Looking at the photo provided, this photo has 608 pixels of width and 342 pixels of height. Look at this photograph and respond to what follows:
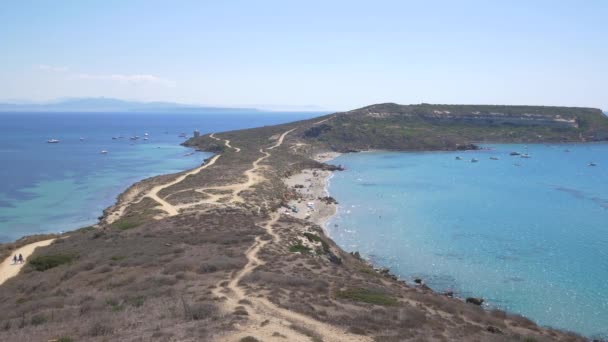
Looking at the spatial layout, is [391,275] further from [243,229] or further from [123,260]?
[123,260]

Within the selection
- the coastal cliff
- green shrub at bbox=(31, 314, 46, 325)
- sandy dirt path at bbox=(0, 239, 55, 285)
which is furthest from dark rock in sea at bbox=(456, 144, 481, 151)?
green shrub at bbox=(31, 314, 46, 325)

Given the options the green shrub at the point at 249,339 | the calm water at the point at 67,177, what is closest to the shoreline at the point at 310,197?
the calm water at the point at 67,177

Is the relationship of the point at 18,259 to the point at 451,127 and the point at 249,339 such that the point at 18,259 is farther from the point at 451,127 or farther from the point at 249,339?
the point at 451,127

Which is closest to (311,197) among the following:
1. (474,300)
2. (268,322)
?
(474,300)

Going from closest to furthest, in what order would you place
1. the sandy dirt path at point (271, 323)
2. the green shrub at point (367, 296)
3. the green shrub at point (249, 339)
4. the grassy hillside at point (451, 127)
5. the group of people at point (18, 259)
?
the green shrub at point (249, 339)
the sandy dirt path at point (271, 323)
the green shrub at point (367, 296)
the group of people at point (18, 259)
the grassy hillside at point (451, 127)

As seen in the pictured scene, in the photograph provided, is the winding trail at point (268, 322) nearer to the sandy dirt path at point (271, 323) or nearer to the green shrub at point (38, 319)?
the sandy dirt path at point (271, 323)

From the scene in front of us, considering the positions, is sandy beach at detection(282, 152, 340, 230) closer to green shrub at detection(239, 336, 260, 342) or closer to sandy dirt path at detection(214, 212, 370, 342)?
sandy dirt path at detection(214, 212, 370, 342)
